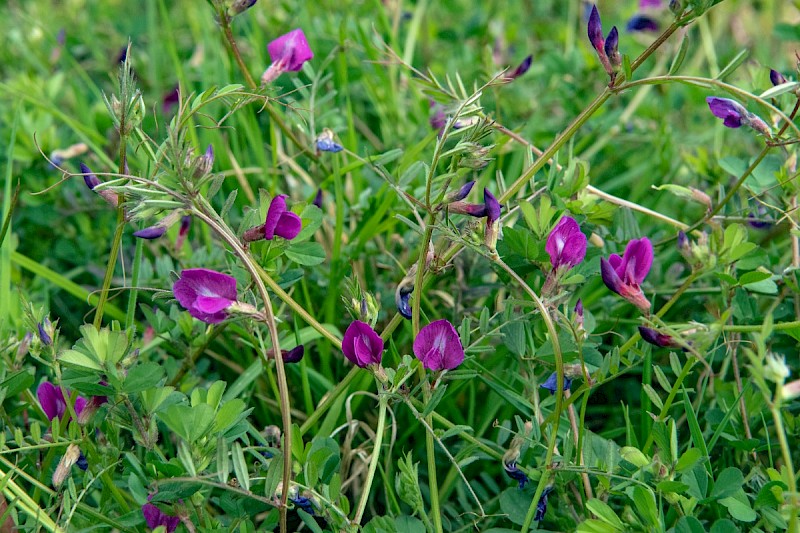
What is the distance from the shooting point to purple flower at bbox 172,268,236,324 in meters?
1.08

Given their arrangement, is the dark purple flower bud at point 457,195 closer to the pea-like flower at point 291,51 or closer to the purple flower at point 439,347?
the purple flower at point 439,347


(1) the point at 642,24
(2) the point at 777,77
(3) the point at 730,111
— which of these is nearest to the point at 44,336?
(3) the point at 730,111

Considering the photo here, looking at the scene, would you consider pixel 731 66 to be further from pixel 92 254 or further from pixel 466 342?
pixel 92 254

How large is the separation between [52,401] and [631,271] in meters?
0.93

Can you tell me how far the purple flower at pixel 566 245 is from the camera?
1.15 meters

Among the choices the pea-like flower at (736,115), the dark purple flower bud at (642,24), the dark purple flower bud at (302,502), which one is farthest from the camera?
the dark purple flower bud at (642,24)

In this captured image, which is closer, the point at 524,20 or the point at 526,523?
the point at 526,523

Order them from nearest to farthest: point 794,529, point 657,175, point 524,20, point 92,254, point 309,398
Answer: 1. point 794,529
2. point 309,398
3. point 92,254
4. point 657,175
5. point 524,20

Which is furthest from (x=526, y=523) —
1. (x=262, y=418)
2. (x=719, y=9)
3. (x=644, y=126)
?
(x=719, y=9)

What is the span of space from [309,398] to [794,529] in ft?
2.57

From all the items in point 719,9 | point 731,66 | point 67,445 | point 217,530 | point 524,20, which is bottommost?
point 719,9

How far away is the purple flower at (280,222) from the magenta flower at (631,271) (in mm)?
443

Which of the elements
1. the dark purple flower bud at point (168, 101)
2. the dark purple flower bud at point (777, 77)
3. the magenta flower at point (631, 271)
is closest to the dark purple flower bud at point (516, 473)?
the magenta flower at point (631, 271)

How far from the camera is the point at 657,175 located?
2025 mm
